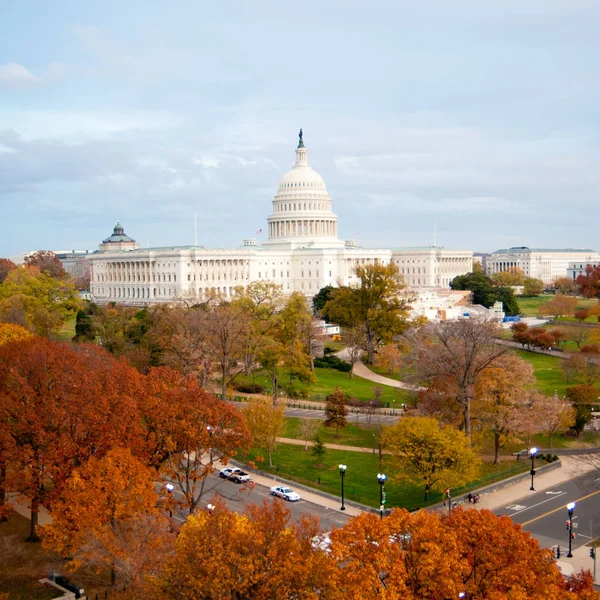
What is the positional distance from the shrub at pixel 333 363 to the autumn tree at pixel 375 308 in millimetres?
4692

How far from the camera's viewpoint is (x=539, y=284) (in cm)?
17938

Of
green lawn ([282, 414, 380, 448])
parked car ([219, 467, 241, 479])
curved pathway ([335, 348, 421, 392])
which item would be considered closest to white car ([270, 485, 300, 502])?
parked car ([219, 467, 241, 479])

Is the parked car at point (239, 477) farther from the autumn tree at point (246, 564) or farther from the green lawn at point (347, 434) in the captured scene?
the autumn tree at point (246, 564)

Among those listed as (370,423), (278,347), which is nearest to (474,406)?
(370,423)

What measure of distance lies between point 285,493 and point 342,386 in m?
32.6

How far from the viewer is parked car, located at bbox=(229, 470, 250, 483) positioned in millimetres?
43406

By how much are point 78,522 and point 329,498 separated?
17.0 metres

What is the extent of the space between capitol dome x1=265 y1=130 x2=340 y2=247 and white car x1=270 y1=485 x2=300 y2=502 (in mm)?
126027

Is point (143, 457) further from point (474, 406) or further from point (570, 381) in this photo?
point (570, 381)

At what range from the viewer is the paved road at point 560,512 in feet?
117

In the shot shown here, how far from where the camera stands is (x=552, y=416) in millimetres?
49219

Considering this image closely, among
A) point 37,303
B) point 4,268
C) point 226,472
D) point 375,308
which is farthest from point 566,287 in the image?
point 226,472

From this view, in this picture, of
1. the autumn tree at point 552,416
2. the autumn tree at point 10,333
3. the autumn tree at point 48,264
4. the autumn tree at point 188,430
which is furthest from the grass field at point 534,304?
the autumn tree at point 188,430

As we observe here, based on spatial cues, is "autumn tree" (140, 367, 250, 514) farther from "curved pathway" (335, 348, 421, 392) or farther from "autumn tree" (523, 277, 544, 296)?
"autumn tree" (523, 277, 544, 296)
